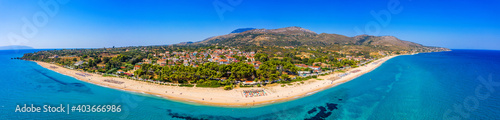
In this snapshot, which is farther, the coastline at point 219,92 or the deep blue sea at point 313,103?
the coastline at point 219,92

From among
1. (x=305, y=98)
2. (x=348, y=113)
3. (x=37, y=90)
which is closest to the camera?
(x=348, y=113)

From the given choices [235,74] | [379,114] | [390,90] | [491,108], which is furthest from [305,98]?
[491,108]

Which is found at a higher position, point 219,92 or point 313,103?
point 219,92

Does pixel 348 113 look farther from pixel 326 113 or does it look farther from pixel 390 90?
pixel 390 90

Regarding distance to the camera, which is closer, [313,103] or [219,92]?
[313,103]

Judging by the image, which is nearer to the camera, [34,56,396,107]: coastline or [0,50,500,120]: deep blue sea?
[0,50,500,120]: deep blue sea

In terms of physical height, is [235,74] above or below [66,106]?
above

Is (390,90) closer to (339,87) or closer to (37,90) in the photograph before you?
(339,87)

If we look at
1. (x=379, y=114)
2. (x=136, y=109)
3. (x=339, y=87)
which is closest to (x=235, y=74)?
(x=136, y=109)

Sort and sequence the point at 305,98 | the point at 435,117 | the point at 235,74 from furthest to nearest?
1. the point at 235,74
2. the point at 305,98
3. the point at 435,117

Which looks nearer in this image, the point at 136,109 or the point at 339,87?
the point at 136,109
